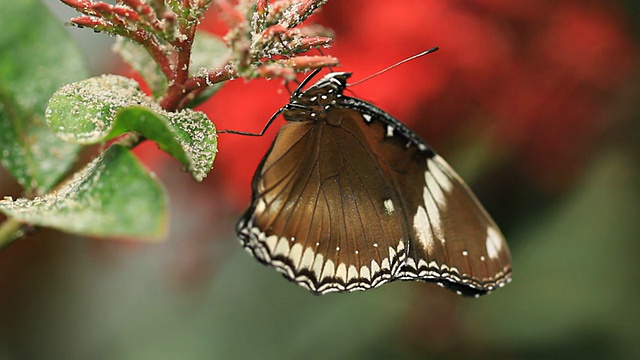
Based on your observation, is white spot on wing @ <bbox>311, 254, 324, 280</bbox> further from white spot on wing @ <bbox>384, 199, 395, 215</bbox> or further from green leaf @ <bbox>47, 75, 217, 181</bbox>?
green leaf @ <bbox>47, 75, 217, 181</bbox>

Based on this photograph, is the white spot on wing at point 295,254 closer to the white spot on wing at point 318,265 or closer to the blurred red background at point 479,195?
the white spot on wing at point 318,265

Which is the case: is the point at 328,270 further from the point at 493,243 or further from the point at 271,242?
the point at 493,243

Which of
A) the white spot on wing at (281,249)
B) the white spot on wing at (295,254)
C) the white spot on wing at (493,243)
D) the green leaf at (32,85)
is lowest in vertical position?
the white spot on wing at (493,243)

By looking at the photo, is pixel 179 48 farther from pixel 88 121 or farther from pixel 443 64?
pixel 443 64

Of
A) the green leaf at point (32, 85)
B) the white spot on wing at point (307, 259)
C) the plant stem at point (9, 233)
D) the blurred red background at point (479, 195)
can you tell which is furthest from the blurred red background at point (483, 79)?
the plant stem at point (9, 233)

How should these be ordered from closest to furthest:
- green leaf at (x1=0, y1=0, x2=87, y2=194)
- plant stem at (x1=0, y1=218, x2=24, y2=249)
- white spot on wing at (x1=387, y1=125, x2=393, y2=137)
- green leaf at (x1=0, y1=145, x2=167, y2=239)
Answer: green leaf at (x1=0, y1=145, x2=167, y2=239) < plant stem at (x1=0, y1=218, x2=24, y2=249) < green leaf at (x1=0, y1=0, x2=87, y2=194) < white spot on wing at (x1=387, y1=125, x2=393, y2=137)

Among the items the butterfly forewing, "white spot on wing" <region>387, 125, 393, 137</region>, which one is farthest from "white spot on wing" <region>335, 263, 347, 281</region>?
"white spot on wing" <region>387, 125, 393, 137</region>

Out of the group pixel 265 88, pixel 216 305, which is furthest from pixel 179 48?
pixel 216 305

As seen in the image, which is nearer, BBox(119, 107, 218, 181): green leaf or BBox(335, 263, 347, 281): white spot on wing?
BBox(119, 107, 218, 181): green leaf
